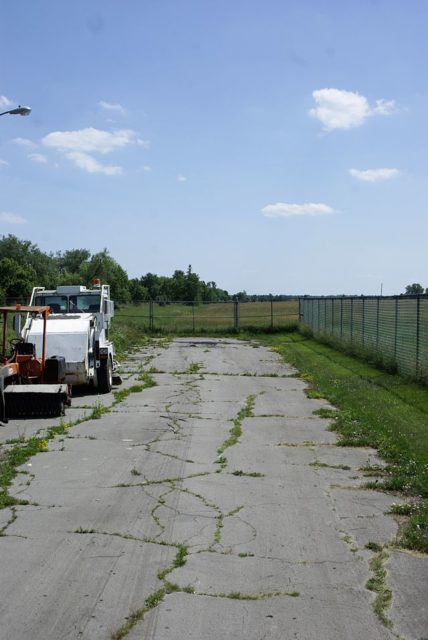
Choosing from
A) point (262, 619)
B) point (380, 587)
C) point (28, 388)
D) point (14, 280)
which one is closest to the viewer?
point (262, 619)

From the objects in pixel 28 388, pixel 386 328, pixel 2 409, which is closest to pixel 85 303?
pixel 28 388

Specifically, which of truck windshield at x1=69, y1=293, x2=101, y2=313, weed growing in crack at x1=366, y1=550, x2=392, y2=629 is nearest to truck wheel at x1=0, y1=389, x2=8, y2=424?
truck windshield at x1=69, y1=293, x2=101, y2=313

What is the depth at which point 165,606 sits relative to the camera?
521 centimetres

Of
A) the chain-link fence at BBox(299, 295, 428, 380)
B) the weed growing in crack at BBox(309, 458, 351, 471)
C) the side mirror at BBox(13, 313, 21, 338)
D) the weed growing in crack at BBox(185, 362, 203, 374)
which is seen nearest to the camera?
the weed growing in crack at BBox(309, 458, 351, 471)

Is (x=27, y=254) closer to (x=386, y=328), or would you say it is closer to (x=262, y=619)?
(x=386, y=328)

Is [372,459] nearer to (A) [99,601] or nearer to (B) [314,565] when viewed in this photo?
(B) [314,565]

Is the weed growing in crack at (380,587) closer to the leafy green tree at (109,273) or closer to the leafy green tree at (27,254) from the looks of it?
the leafy green tree at (109,273)

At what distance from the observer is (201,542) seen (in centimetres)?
664

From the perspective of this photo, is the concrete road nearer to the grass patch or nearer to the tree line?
the grass patch

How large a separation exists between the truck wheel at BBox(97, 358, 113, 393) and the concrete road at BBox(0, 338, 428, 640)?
191 inches

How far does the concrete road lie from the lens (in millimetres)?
5020

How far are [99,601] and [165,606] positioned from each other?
48cm

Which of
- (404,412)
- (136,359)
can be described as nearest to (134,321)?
(136,359)

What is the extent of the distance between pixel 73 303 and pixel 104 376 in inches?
130
